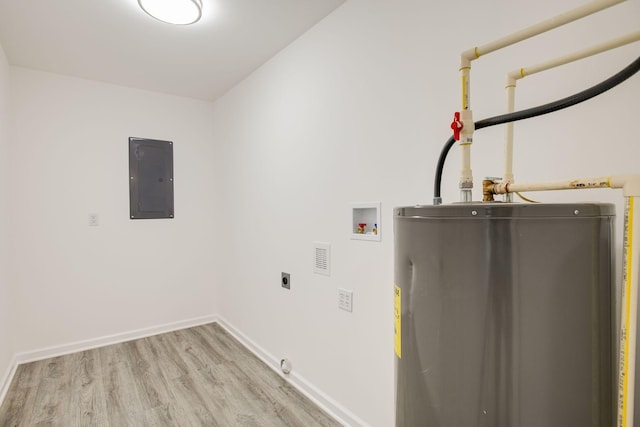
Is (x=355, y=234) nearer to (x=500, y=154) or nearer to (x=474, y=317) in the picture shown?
(x=500, y=154)

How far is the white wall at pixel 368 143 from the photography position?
101cm

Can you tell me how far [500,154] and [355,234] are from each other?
2.71ft

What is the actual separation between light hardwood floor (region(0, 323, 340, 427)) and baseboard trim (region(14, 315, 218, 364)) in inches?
2.9

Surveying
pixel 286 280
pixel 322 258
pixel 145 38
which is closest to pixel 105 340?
pixel 286 280

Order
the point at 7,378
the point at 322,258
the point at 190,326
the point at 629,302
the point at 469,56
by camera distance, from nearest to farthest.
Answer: the point at 629,302, the point at 469,56, the point at 322,258, the point at 7,378, the point at 190,326

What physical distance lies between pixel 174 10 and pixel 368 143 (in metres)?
1.32

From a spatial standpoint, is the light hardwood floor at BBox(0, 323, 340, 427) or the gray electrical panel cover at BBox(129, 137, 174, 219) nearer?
the light hardwood floor at BBox(0, 323, 340, 427)

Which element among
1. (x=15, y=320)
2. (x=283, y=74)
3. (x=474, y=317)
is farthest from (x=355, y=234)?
(x=15, y=320)

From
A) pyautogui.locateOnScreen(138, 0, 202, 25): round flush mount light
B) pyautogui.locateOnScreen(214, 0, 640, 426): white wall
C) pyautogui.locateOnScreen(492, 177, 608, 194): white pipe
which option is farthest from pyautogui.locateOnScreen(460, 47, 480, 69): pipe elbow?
pyautogui.locateOnScreen(138, 0, 202, 25): round flush mount light

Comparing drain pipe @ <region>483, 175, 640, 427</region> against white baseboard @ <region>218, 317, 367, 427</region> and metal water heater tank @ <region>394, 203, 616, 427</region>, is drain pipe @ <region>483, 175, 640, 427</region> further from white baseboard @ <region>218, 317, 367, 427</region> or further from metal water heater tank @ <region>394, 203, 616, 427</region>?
white baseboard @ <region>218, 317, 367, 427</region>

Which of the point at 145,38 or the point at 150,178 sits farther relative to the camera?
the point at 150,178

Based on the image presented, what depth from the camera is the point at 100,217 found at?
2973mm

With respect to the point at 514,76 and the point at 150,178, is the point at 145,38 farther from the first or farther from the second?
the point at 514,76

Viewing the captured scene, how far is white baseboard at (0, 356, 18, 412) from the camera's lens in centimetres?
217
